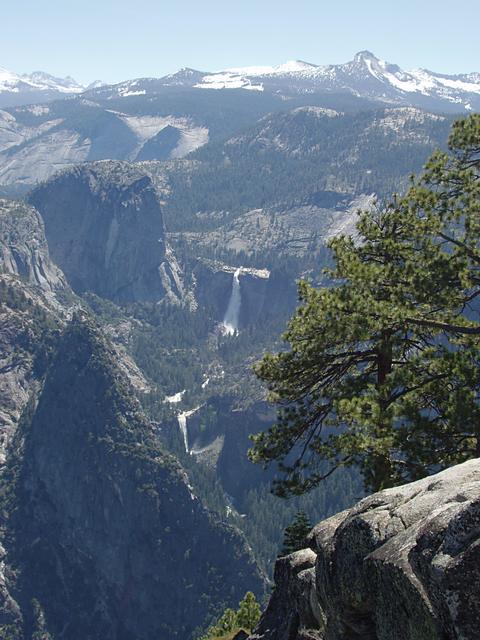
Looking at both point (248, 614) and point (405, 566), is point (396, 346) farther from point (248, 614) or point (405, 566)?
point (248, 614)

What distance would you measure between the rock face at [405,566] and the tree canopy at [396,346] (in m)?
4.81

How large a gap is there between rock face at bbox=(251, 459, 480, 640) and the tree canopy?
481cm

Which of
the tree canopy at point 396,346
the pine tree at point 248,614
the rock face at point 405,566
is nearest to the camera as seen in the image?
the rock face at point 405,566

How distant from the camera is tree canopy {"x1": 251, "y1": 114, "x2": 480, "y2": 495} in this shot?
22594mm

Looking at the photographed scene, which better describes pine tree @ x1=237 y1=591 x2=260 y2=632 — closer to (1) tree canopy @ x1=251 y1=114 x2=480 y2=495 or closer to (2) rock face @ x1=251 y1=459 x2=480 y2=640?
(1) tree canopy @ x1=251 y1=114 x2=480 y2=495

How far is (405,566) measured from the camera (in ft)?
43.0

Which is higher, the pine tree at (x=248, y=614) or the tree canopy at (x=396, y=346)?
the tree canopy at (x=396, y=346)

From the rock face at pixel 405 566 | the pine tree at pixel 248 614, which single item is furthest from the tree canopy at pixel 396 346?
the pine tree at pixel 248 614

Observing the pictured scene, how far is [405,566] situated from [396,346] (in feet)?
50.4

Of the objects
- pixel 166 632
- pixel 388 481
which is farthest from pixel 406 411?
pixel 166 632

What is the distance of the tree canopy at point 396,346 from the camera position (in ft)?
74.1

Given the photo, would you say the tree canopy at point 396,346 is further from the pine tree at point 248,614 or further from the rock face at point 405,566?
the pine tree at point 248,614

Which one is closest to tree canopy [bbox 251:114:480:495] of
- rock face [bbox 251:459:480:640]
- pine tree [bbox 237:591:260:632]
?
rock face [bbox 251:459:480:640]

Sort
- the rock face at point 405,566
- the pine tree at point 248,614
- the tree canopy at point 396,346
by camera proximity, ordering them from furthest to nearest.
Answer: the pine tree at point 248,614 < the tree canopy at point 396,346 < the rock face at point 405,566
